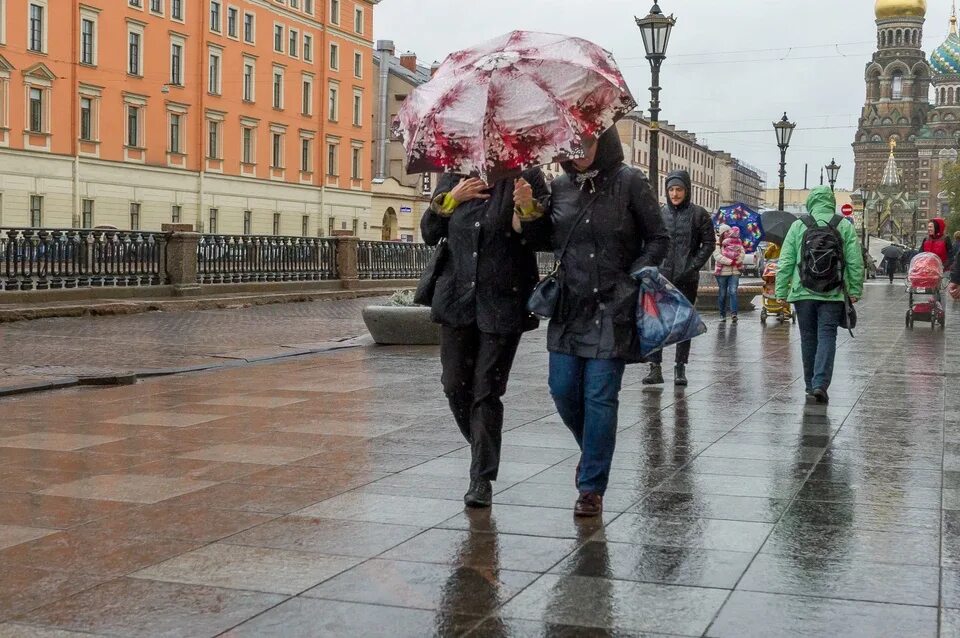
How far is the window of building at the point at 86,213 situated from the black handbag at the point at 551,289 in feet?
157

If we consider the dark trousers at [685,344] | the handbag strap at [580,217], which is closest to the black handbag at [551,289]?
the handbag strap at [580,217]

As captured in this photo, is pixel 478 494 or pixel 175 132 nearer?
pixel 478 494

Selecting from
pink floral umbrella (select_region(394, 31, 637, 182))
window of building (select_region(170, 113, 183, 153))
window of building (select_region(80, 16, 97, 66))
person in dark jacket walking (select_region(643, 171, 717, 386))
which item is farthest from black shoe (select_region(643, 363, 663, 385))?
window of building (select_region(170, 113, 183, 153))

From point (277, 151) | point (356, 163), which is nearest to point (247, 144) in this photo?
point (277, 151)

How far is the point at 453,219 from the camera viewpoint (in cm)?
586

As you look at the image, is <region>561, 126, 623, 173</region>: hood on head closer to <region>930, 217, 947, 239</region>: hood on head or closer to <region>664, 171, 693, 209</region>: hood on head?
<region>664, 171, 693, 209</region>: hood on head

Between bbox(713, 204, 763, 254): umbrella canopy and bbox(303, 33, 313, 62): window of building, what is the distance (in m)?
47.3

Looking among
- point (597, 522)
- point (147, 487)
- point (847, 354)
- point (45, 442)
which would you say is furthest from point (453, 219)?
point (847, 354)

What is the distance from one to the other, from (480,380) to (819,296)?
201 inches

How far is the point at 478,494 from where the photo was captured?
5.82m

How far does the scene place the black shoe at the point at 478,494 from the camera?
19.1 ft

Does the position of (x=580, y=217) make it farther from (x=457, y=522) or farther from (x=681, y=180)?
(x=681, y=180)

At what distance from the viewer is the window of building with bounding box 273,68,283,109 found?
218ft

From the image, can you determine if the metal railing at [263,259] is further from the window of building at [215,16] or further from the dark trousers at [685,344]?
the window of building at [215,16]
